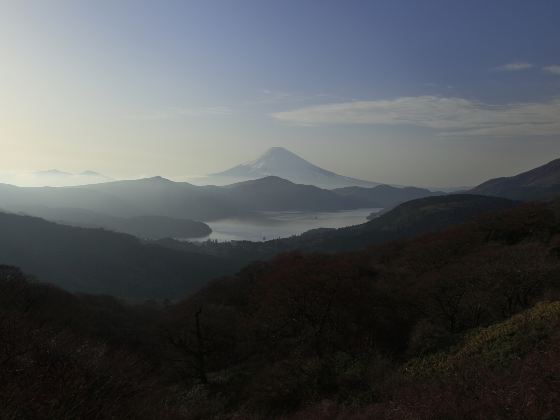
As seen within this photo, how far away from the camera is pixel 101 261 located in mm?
164625

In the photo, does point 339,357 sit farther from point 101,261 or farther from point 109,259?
point 109,259

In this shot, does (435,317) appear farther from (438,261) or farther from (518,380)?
(438,261)

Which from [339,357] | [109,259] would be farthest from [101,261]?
[339,357]

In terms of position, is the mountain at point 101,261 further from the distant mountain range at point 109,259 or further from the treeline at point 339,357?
the treeline at point 339,357

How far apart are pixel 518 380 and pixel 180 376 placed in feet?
67.6

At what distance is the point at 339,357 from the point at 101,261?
167m

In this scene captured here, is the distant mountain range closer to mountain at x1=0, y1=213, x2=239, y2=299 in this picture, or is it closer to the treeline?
mountain at x1=0, y1=213, x2=239, y2=299

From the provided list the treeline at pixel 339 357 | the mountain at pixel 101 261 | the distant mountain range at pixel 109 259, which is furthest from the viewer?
the distant mountain range at pixel 109 259

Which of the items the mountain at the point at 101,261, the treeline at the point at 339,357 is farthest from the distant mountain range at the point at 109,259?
the treeline at the point at 339,357

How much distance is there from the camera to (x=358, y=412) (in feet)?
35.4

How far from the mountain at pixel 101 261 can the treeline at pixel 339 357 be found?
121 metres

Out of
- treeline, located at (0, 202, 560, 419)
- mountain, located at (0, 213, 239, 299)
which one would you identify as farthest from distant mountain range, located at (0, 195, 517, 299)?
treeline, located at (0, 202, 560, 419)

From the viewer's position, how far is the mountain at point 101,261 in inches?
5743

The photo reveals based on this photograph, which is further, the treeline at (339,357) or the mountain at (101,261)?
the mountain at (101,261)
